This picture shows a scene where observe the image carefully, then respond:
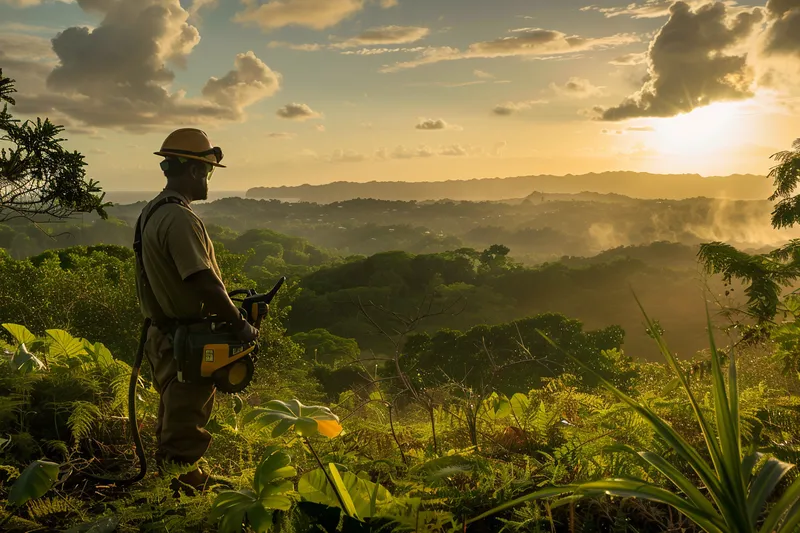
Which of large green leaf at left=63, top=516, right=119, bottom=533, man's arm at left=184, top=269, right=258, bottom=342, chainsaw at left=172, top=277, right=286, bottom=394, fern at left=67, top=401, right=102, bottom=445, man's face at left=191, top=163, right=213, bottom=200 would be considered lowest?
large green leaf at left=63, top=516, right=119, bottom=533

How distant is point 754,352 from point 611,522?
9065mm

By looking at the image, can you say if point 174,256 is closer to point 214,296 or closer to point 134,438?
point 214,296

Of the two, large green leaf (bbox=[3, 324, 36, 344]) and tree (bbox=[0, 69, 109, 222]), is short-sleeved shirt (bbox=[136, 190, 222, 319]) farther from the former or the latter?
tree (bbox=[0, 69, 109, 222])

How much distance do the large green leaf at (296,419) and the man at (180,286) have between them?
51.8 inches

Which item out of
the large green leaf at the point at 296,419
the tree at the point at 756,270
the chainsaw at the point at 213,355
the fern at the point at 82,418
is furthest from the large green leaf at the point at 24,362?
the tree at the point at 756,270

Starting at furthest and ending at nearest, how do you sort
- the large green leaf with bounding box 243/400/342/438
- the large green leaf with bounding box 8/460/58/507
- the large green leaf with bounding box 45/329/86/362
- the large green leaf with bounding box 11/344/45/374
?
the large green leaf with bounding box 45/329/86/362
the large green leaf with bounding box 11/344/45/374
the large green leaf with bounding box 8/460/58/507
the large green leaf with bounding box 243/400/342/438

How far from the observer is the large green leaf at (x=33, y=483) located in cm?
271

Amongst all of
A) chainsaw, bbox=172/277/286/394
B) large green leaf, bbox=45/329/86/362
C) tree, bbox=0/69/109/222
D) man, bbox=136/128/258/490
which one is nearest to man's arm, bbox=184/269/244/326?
man, bbox=136/128/258/490

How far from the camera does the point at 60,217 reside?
11336mm

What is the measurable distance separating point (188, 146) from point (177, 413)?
6.12 ft

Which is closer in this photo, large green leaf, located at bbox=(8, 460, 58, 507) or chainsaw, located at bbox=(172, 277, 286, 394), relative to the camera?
large green leaf, located at bbox=(8, 460, 58, 507)

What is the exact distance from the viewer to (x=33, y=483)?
8.99 feet

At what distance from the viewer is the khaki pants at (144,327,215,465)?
12.8 feet

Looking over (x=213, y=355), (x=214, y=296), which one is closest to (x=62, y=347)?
(x=213, y=355)
